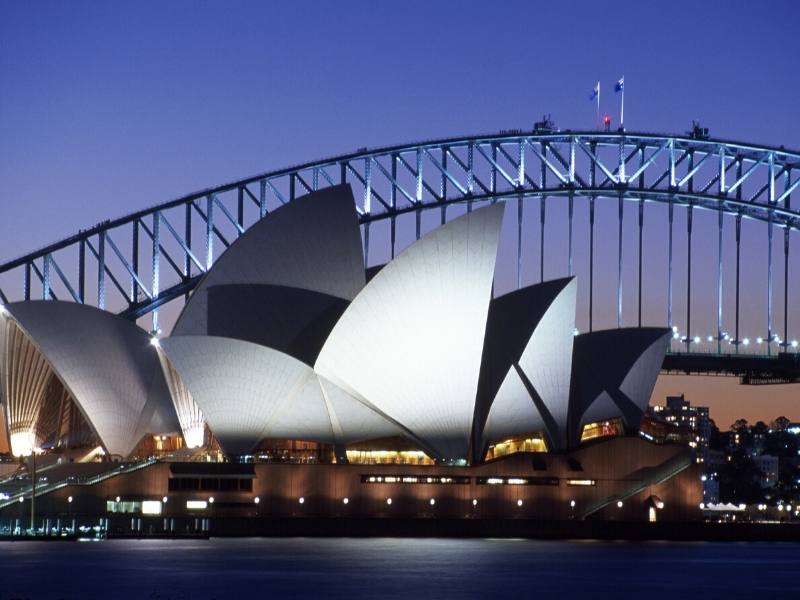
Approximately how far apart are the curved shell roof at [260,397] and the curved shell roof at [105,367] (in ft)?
13.7

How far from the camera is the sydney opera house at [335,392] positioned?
7344 centimetres

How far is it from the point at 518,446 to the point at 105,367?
738 inches

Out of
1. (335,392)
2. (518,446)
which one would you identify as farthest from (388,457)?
(518,446)

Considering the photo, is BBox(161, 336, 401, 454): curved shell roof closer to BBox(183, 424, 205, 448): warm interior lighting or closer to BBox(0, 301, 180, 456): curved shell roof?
BBox(183, 424, 205, 448): warm interior lighting

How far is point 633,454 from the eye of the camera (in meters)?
80.6

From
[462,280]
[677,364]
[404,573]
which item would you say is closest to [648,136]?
[677,364]

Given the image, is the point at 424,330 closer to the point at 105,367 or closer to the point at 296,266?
the point at 296,266

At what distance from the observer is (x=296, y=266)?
251ft

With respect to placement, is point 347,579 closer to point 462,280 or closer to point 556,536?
point 462,280

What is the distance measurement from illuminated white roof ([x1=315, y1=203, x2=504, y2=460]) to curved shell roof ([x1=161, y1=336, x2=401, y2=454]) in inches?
47.9

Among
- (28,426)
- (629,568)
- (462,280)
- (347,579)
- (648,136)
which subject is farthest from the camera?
(648,136)

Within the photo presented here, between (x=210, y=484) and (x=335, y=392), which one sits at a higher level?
(x=335, y=392)

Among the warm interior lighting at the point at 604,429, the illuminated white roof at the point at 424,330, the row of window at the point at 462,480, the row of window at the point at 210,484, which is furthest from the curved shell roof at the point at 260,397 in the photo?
the warm interior lighting at the point at 604,429

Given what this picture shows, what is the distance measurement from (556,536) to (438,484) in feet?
18.9
